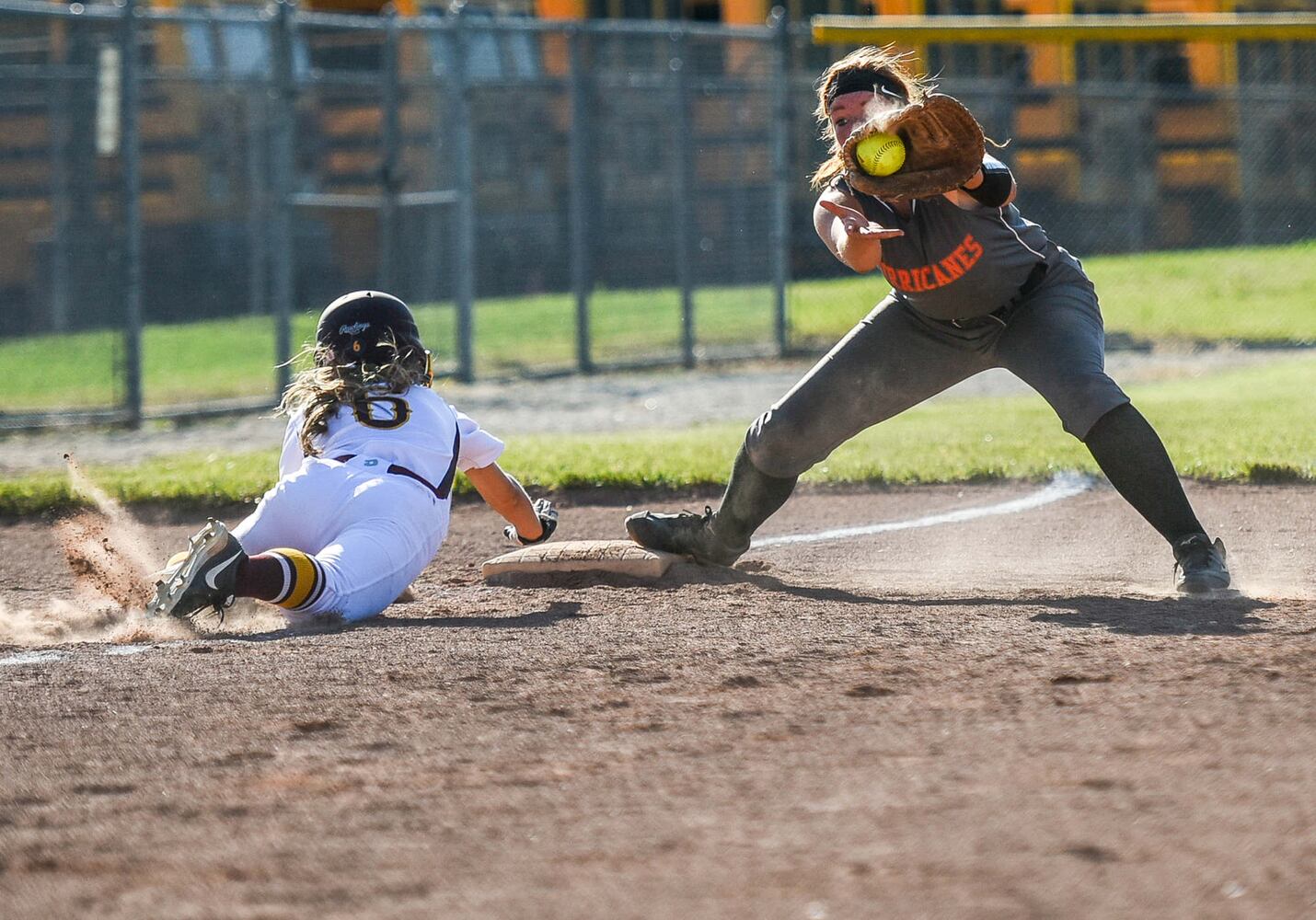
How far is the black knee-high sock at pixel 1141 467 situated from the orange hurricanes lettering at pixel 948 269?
570 millimetres

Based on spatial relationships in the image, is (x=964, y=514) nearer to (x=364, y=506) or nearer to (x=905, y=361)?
(x=905, y=361)

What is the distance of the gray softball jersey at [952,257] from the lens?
4.79 metres

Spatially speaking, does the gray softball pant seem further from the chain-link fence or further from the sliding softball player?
the chain-link fence

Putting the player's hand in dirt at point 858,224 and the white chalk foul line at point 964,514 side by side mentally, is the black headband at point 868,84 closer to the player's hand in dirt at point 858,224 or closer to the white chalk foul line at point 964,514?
the player's hand in dirt at point 858,224

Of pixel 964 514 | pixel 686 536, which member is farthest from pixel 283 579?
pixel 964 514

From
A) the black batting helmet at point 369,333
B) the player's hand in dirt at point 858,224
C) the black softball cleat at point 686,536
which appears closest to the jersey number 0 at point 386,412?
the black batting helmet at point 369,333

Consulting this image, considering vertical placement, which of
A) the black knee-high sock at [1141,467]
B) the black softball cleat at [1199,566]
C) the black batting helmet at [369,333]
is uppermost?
the black batting helmet at [369,333]

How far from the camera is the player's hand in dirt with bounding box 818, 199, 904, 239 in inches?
179

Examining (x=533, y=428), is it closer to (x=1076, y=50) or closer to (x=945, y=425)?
(x=945, y=425)

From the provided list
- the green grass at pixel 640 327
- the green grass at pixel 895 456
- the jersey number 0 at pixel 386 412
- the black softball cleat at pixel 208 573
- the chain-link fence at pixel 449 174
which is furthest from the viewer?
the green grass at pixel 640 327

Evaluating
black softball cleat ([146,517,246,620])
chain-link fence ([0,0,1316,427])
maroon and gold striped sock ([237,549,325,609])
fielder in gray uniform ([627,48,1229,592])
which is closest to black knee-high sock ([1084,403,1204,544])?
fielder in gray uniform ([627,48,1229,592])

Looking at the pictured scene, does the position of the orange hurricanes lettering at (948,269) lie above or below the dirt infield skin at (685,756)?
above

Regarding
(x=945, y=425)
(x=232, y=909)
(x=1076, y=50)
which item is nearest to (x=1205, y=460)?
(x=945, y=425)

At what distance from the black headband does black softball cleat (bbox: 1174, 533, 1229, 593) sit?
1.51 meters
